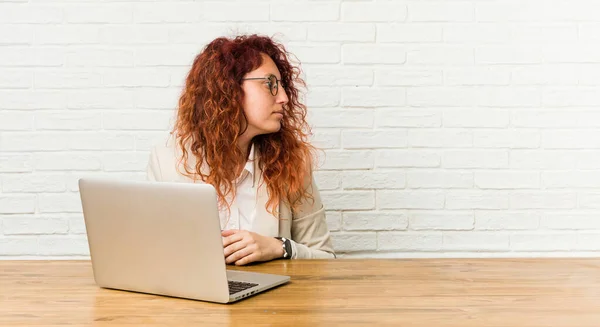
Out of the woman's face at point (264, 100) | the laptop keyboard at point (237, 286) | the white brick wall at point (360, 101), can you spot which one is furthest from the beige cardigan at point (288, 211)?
the laptop keyboard at point (237, 286)

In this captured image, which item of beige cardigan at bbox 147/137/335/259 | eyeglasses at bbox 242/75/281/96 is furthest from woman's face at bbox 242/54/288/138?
beige cardigan at bbox 147/137/335/259

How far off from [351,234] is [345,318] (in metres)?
1.50

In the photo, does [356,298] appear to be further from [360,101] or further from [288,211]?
[360,101]

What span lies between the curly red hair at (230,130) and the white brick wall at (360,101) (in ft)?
1.19

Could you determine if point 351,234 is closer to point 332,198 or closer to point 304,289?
point 332,198

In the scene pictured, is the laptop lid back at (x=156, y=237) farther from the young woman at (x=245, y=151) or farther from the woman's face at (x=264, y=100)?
the woman's face at (x=264, y=100)

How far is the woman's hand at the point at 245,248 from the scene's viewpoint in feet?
5.94

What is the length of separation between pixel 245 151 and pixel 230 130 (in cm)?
13

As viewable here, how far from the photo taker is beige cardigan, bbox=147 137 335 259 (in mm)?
2238

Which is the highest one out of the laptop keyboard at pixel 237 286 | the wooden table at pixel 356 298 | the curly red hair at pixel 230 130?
the curly red hair at pixel 230 130

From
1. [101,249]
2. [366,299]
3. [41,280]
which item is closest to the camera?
[366,299]

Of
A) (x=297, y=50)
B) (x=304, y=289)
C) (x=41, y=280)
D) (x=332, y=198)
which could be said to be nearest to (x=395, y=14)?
(x=297, y=50)

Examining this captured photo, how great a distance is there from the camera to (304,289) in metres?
1.50

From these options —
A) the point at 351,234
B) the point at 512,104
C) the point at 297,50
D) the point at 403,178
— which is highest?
the point at 297,50
